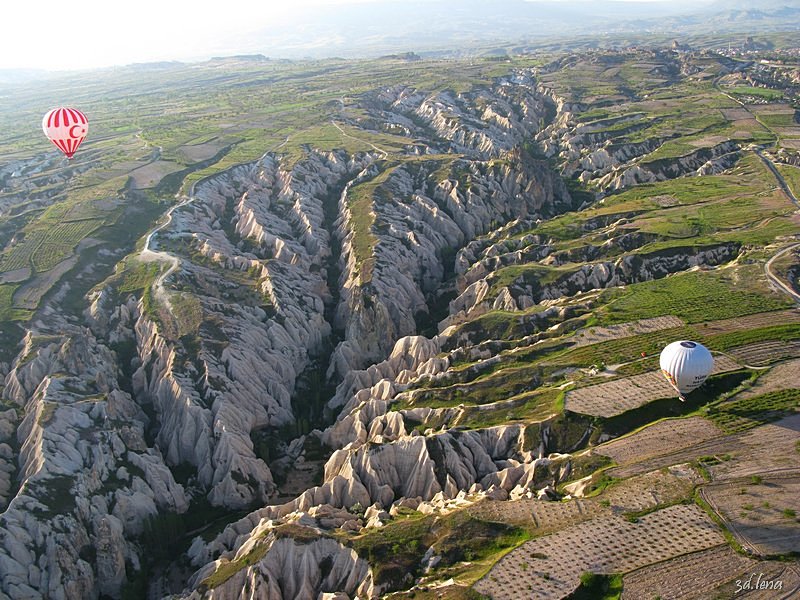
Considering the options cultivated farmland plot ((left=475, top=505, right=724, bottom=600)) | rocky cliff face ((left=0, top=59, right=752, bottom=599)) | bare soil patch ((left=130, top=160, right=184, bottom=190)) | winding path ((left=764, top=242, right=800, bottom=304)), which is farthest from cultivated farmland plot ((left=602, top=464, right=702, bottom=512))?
bare soil patch ((left=130, top=160, right=184, bottom=190))

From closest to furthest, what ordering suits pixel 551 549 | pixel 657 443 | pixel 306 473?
pixel 551 549 → pixel 657 443 → pixel 306 473

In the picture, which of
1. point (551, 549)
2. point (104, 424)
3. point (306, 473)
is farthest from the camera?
point (306, 473)

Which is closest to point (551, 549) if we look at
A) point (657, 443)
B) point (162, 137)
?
point (657, 443)

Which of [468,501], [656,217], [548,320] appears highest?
[656,217]

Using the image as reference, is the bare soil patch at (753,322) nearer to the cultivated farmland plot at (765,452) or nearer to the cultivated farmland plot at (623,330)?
the cultivated farmland plot at (623,330)

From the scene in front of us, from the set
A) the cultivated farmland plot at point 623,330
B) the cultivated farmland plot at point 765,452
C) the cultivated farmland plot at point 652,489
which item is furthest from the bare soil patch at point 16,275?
the cultivated farmland plot at point 765,452

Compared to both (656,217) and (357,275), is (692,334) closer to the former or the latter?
(656,217)

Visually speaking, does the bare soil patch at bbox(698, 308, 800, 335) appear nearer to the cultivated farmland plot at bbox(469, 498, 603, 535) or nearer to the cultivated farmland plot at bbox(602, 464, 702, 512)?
the cultivated farmland plot at bbox(602, 464, 702, 512)
